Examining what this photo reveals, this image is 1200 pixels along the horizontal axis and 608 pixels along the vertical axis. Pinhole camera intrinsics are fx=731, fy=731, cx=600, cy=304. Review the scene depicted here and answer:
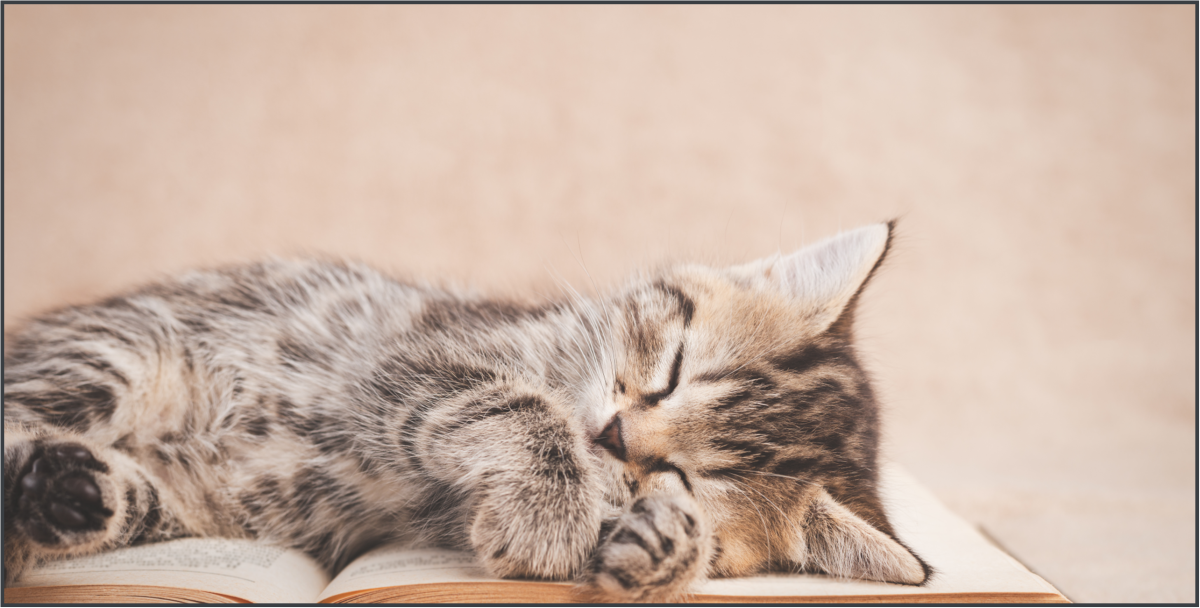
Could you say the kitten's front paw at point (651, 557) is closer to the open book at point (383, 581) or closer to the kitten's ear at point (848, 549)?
the open book at point (383, 581)

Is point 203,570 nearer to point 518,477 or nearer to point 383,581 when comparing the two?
point 383,581

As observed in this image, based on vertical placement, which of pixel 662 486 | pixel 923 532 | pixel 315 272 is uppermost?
pixel 315 272

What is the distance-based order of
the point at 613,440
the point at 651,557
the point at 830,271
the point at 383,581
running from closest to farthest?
the point at 651,557
the point at 383,581
the point at 613,440
the point at 830,271

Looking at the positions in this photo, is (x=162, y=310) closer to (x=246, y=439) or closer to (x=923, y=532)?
(x=246, y=439)

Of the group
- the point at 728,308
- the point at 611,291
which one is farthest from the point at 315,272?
the point at 728,308

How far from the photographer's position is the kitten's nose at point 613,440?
122cm

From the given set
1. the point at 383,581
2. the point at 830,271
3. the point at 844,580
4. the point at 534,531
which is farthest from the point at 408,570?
the point at 830,271

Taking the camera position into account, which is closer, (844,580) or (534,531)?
(534,531)

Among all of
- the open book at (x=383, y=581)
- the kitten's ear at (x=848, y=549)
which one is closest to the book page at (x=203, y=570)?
the open book at (x=383, y=581)

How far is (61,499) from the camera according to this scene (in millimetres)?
1195

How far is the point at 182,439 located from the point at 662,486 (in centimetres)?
104

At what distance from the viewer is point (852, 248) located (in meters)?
1.48

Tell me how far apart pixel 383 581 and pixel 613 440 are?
419 millimetres

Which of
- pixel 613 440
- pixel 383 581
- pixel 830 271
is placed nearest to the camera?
pixel 383 581
